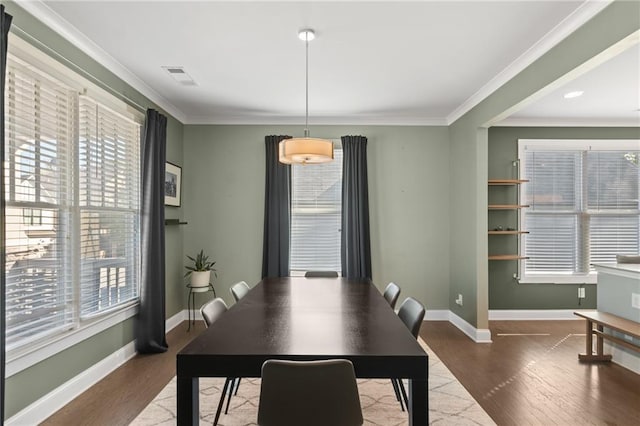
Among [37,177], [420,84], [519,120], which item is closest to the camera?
[37,177]

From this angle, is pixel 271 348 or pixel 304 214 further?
pixel 304 214

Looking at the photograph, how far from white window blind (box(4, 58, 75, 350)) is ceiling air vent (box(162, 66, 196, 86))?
2.96ft

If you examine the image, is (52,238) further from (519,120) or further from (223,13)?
(519,120)

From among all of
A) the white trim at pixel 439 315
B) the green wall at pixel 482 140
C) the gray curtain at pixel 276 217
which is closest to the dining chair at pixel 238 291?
the gray curtain at pixel 276 217

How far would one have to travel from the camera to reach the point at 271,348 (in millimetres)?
1746

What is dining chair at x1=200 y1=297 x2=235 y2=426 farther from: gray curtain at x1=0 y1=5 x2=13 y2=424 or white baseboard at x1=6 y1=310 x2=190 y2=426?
white baseboard at x1=6 y1=310 x2=190 y2=426

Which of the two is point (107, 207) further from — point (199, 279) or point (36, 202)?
point (199, 279)

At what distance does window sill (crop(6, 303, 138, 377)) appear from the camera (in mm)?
2293

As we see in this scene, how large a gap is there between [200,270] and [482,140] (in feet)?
11.9

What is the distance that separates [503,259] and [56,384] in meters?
4.69

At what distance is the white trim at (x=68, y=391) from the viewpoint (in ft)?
7.92

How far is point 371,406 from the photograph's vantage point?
272cm

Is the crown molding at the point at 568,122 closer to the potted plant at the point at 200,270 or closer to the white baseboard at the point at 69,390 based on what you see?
the potted plant at the point at 200,270

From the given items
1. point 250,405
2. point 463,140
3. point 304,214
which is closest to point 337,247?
point 304,214
